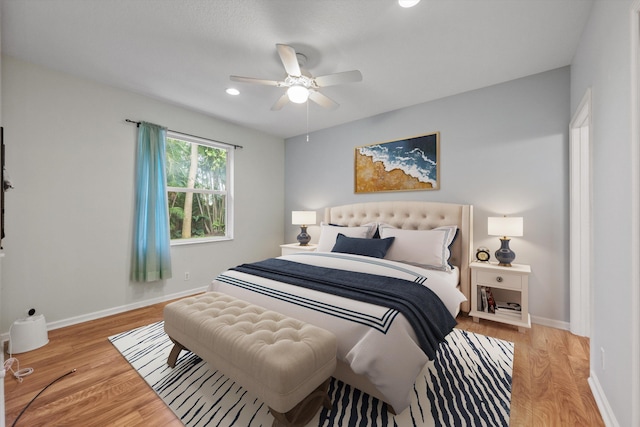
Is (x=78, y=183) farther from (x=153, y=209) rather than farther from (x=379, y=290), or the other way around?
(x=379, y=290)

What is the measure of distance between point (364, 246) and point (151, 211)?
2.58m

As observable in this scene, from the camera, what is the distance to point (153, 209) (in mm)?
3283

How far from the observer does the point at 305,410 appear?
1.50 meters

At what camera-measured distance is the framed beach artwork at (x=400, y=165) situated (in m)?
3.44

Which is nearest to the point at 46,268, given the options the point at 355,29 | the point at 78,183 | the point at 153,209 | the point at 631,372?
the point at 78,183

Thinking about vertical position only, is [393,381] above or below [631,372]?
below

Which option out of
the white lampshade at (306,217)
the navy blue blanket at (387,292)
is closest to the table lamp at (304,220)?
the white lampshade at (306,217)

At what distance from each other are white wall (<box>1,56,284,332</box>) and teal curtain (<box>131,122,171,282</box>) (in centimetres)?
9

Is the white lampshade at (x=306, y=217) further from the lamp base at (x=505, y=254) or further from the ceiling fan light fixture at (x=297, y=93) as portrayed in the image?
the lamp base at (x=505, y=254)

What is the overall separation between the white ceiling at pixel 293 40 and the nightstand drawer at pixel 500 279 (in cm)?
204

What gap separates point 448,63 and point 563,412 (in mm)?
2778

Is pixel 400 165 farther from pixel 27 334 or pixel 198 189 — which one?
pixel 27 334

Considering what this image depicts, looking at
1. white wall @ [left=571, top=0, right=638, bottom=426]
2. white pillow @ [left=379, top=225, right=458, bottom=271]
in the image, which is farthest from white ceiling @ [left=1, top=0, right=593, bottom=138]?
white pillow @ [left=379, top=225, right=458, bottom=271]

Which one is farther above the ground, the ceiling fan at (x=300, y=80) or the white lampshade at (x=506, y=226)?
the ceiling fan at (x=300, y=80)
